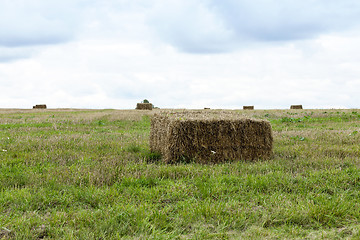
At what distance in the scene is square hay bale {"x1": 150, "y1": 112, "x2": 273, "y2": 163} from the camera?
8852 mm

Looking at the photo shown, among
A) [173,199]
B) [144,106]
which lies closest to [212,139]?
[173,199]

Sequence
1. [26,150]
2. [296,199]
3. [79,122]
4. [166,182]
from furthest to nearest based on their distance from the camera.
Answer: [79,122], [26,150], [166,182], [296,199]

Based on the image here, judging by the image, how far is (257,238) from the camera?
4570 millimetres

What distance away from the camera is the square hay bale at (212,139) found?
885cm

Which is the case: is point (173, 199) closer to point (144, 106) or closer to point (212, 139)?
point (212, 139)

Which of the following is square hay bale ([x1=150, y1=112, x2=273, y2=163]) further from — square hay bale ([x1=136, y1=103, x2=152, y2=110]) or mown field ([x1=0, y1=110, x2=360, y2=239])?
square hay bale ([x1=136, y1=103, x2=152, y2=110])

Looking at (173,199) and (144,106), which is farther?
(144,106)

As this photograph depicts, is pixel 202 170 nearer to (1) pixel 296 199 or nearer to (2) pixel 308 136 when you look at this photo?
(1) pixel 296 199

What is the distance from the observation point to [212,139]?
9.18m

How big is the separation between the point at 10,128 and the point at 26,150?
7537 mm

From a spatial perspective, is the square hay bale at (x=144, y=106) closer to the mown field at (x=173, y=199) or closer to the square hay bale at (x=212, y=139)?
the square hay bale at (x=212, y=139)

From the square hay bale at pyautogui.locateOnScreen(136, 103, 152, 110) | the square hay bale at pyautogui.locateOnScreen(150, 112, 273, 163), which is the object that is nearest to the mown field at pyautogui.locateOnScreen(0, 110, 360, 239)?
the square hay bale at pyautogui.locateOnScreen(150, 112, 273, 163)

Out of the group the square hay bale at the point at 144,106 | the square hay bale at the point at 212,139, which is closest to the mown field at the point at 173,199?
the square hay bale at the point at 212,139

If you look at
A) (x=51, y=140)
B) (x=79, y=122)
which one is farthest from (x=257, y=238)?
(x=79, y=122)
